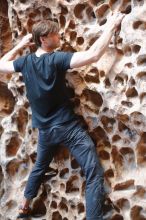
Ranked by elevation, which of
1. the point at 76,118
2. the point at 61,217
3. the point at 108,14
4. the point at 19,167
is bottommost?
the point at 61,217

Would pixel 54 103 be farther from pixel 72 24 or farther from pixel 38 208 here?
pixel 38 208

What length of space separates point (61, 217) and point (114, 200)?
0.47 m

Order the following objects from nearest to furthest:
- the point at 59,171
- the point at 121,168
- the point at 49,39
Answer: the point at 49,39, the point at 121,168, the point at 59,171

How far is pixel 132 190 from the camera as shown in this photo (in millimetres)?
2871

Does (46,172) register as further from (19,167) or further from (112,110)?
(112,110)

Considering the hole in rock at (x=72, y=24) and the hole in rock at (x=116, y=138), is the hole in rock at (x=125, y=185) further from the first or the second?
the hole in rock at (x=72, y=24)

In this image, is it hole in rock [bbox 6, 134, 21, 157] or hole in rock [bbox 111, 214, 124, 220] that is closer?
hole in rock [bbox 111, 214, 124, 220]

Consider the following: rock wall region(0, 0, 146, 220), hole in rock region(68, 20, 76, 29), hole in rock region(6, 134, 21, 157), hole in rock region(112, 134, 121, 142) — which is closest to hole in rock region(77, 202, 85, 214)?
rock wall region(0, 0, 146, 220)

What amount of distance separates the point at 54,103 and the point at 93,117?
10.7 inches

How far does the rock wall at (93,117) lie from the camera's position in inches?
109

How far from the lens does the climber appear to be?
9.00 ft

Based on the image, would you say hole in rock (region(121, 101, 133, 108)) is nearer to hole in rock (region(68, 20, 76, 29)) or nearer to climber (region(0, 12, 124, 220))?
climber (region(0, 12, 124, 220))

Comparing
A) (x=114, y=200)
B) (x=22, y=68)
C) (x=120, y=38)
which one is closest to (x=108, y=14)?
(x=120, y=38)

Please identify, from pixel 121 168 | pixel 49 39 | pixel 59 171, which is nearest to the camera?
pixel 49 39
